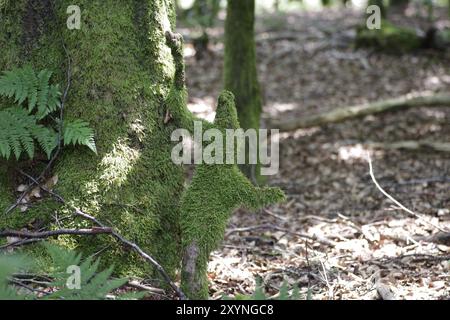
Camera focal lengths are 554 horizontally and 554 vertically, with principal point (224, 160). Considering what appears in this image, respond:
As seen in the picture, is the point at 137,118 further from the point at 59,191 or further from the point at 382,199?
the point at 382,199

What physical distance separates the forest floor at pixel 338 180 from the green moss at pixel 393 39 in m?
0.19

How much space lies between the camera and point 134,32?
3881 millimetres

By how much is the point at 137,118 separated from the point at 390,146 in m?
4.81

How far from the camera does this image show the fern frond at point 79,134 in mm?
3561

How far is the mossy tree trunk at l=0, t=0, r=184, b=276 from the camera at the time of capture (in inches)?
145

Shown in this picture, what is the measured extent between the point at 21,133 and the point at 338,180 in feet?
13.8

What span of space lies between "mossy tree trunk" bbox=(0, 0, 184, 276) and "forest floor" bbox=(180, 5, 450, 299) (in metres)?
0.75

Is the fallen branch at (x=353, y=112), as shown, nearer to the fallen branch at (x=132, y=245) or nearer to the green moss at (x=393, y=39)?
the green moss at (x=393, y=39)

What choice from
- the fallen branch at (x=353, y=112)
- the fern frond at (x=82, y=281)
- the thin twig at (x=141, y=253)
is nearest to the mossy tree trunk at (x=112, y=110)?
the thin twig at (x=141, y=253)

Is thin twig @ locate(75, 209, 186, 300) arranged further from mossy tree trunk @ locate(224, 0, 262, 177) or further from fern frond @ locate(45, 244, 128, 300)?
mossy tree trunk @ locate(224, 0, 262, 177)

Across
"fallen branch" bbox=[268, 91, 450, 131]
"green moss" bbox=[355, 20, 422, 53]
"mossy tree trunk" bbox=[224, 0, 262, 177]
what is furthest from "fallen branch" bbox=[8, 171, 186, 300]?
"green moss" bbox=[355, 20, 422, 53]
